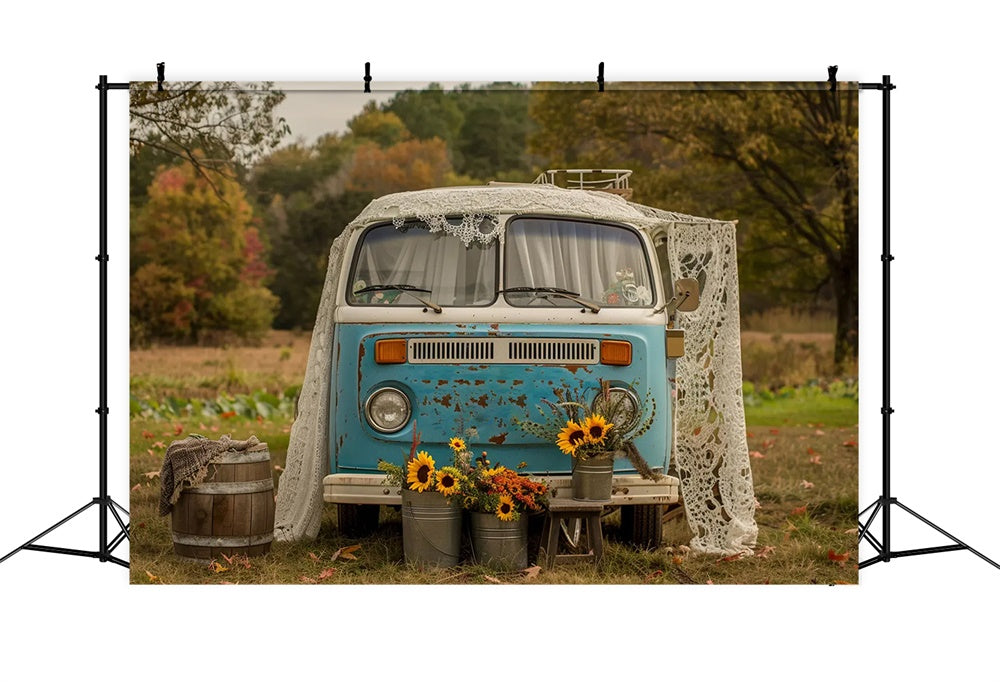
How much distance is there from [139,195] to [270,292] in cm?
214

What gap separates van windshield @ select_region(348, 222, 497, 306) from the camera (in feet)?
19.0

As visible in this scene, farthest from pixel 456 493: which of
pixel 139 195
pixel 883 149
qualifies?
pixel 139 195

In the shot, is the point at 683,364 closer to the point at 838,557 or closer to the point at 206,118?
the point at 838,557

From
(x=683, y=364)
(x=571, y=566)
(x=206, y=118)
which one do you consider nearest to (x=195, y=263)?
(x=206, y=118)

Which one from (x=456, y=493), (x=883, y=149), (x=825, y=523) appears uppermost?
(x=883, y=149)

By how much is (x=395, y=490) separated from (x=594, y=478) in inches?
41.6

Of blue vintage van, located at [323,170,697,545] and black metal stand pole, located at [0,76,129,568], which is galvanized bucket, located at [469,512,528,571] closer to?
blue vintage van, located at [323,170,697,545]

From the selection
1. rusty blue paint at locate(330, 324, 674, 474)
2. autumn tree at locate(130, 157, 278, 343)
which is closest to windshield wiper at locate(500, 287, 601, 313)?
rusty blue paint at locate(330, 324, 674, 474)

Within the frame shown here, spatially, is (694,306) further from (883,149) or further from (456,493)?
(456,493)

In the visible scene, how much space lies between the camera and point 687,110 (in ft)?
40.3

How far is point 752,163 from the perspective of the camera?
1252 cm

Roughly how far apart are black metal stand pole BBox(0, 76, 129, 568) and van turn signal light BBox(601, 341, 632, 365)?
2619 millimetres

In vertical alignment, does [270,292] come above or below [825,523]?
above

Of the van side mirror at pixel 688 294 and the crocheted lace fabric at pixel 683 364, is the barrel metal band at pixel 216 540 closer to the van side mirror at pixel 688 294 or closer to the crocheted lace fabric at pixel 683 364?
the crocheted lace fabric at pixel 683 364
